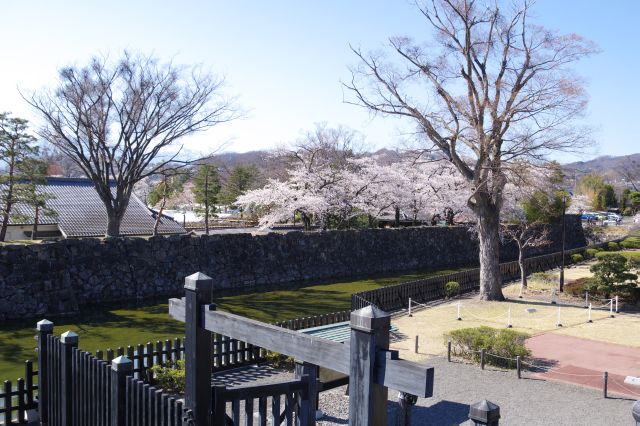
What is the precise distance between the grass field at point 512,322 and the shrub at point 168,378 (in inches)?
205

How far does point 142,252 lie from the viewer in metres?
19.6

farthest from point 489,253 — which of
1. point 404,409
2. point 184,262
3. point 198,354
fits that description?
point 198,354

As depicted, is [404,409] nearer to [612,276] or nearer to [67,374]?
[67,374]

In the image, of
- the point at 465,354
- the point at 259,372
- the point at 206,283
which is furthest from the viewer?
the point at 465,354

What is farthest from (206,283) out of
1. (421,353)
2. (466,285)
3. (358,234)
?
(358,234)

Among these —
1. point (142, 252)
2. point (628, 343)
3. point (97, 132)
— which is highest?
point (97, 132)

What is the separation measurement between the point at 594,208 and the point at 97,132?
6072cm

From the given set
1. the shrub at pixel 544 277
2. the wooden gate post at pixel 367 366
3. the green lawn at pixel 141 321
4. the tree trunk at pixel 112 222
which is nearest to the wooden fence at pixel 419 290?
the shrub at pixel 544 277

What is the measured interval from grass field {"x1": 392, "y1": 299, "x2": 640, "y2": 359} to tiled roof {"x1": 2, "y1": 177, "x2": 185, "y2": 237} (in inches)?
748

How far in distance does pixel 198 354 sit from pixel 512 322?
1423 cm

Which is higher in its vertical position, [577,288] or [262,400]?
[262,400]

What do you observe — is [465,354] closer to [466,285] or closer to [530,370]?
[530,370]

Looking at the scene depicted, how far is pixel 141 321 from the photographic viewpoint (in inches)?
605

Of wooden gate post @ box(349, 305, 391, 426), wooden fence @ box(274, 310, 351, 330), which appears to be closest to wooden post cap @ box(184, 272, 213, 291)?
wooden gate post @ box(349, 305, 391, 426)
